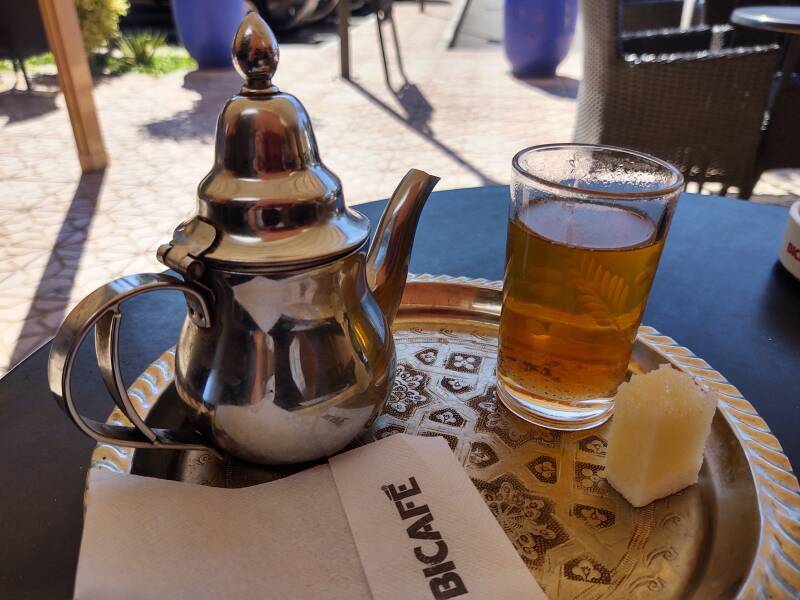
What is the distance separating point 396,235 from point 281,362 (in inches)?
6.1

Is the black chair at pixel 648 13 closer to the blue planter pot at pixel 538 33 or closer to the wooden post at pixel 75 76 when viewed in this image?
the blue planter pot at pixel 538 33

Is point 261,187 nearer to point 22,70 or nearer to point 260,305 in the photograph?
point 260,305

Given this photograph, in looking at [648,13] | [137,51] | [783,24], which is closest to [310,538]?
[783,24]

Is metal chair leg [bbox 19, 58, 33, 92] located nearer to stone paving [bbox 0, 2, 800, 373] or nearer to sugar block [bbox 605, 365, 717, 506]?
stone paving [bbox 0, 2, 800, 373]

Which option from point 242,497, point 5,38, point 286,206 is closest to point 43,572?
point 242,497

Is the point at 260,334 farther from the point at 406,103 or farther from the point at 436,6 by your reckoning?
the point at 436,6

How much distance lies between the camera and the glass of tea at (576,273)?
44cm

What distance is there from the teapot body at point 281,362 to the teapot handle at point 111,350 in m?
0.01

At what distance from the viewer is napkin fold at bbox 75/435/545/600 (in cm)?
35

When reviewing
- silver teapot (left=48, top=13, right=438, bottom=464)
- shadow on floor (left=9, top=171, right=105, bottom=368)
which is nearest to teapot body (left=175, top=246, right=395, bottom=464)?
silver teapot (left=48, top=13, right=438, bottom=464)

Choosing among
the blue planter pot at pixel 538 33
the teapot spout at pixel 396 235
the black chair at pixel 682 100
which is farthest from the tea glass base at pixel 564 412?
the blue planter pot at pixel 538 33

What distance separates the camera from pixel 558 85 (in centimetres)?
376

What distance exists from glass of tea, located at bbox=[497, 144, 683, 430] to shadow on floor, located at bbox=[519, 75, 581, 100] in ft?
10.5

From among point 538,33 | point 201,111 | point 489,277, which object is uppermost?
point 489,277
